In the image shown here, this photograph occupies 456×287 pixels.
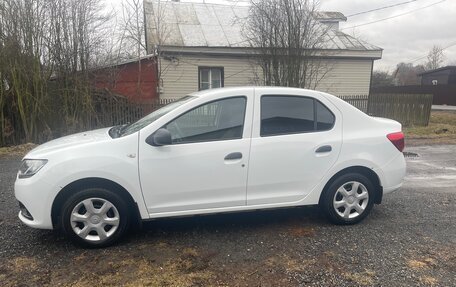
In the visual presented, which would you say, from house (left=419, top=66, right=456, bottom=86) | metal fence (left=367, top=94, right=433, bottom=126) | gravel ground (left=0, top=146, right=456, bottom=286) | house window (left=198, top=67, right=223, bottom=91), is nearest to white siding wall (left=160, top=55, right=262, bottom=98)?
house window (left=198, top=67, right=223, bottom=91)

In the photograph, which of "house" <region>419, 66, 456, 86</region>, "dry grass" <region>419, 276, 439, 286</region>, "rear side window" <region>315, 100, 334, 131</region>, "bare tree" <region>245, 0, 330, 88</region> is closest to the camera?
"dry grass" <region>419, 276, 439, 286</region>

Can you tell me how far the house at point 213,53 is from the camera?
1382cm

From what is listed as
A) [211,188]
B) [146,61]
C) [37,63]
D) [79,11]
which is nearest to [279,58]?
[146,61]

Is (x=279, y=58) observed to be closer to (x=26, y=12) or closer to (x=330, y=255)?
(x=26, y=12)

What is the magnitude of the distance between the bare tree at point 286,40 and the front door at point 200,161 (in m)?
9.70

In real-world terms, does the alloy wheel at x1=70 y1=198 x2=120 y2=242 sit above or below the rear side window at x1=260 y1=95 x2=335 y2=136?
below

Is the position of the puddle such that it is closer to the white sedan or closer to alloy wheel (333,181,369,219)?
the white sedan

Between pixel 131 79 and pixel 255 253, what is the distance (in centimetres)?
1135

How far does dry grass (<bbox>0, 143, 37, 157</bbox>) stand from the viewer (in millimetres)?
8687

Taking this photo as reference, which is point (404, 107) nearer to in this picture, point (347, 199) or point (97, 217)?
point (347, 199)

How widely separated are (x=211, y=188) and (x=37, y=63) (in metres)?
8.56

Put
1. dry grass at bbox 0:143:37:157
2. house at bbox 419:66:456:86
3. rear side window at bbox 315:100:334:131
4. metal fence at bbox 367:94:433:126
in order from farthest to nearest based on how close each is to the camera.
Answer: house at bbox 419:66:456:86 → metal fence at bbox 367:94:433:126 → dry grass at bbox 0:143:37:157 → rear side window at bbox 315:100:334:131

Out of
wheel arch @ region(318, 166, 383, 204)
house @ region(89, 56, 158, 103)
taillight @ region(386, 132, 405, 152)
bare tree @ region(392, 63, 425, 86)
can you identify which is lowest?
wheel arch @ region(318, 166, 383, 204)

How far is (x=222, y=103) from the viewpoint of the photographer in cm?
379
